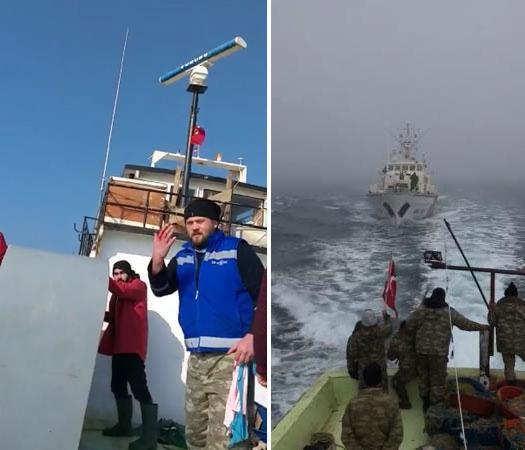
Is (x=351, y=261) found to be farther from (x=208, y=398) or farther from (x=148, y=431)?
(x=148, y=431)

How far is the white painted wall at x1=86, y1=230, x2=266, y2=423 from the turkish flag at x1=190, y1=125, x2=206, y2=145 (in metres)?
1.68

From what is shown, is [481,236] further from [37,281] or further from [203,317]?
[37,281]

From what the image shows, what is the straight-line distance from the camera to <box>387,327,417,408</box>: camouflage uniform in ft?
9.20

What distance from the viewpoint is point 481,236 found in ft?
8.82

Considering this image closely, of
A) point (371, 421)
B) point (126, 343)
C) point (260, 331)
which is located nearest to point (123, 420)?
point (126, 343)

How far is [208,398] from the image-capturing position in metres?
2.21

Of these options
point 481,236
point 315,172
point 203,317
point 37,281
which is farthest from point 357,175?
point 37,281

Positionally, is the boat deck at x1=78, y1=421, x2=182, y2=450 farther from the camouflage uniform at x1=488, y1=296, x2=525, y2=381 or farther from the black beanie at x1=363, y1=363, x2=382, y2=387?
the camouflage uniform at x1=488, y1=296, x2=525, y2=381

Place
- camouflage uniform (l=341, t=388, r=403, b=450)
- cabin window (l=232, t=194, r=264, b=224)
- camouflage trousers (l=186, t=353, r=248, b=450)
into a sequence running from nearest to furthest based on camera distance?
camouflage trousers (l=186, t=353, r=248, b=450) < camouflage uniform (l=341, t=388, r=403, b=450) < cabin window (l=232, t=194, r=264, b=224)

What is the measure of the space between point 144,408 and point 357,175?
1832 millimetres

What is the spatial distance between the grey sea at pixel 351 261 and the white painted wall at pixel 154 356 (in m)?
1.78

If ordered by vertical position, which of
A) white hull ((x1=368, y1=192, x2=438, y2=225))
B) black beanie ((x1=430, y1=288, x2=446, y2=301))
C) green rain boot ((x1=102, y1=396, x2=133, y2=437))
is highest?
white hull ((x1=368, y1=192, x2=438, y2=225))

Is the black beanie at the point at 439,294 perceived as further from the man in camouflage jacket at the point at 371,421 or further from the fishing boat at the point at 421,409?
the man in camouflage jacket at the point at 371,421

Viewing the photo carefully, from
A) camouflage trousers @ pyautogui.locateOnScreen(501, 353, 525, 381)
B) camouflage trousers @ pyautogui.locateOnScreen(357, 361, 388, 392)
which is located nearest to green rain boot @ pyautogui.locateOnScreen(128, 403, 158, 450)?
camouflage trousers @ pyautogui.locateOnScreen(357, 361, 388, 392)
